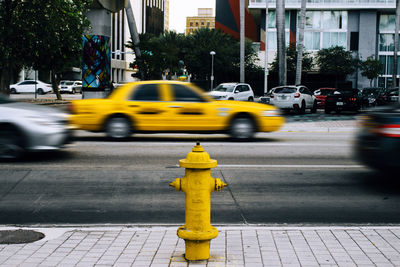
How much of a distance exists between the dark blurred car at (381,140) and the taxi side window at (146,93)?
6.87 metres

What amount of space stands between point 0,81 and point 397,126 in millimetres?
31937

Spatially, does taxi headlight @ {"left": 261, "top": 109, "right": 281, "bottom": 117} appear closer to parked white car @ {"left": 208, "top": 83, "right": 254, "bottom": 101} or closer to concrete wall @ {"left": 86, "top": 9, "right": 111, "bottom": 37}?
parked white car @ {"left": 208, "top": 83, "right": 254, "bottom": 101}

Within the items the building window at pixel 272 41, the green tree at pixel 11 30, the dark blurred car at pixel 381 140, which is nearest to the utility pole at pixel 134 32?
the green tree at pixel 11 30

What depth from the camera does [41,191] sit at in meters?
7.91

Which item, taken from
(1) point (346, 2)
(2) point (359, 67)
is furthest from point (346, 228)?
(1) point (346, 2)

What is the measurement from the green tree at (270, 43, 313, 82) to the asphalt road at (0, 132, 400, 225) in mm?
48216

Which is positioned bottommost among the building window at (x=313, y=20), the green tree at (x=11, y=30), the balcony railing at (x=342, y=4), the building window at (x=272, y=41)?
the green tree at (x=11, y=30)

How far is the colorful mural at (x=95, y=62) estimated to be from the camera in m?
34.6

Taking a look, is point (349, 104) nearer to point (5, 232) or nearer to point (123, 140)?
point (123, 140)

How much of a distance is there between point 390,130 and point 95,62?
28.9m

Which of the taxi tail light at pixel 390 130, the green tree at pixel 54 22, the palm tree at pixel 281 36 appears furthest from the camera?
the palm tree at pixel 281 36

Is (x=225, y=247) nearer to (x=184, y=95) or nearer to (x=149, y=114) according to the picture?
(x=149, y=114)

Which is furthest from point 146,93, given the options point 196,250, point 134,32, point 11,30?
point 134,32

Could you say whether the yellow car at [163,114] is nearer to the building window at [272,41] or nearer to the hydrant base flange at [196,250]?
the hydrant base flange at [196,250]
